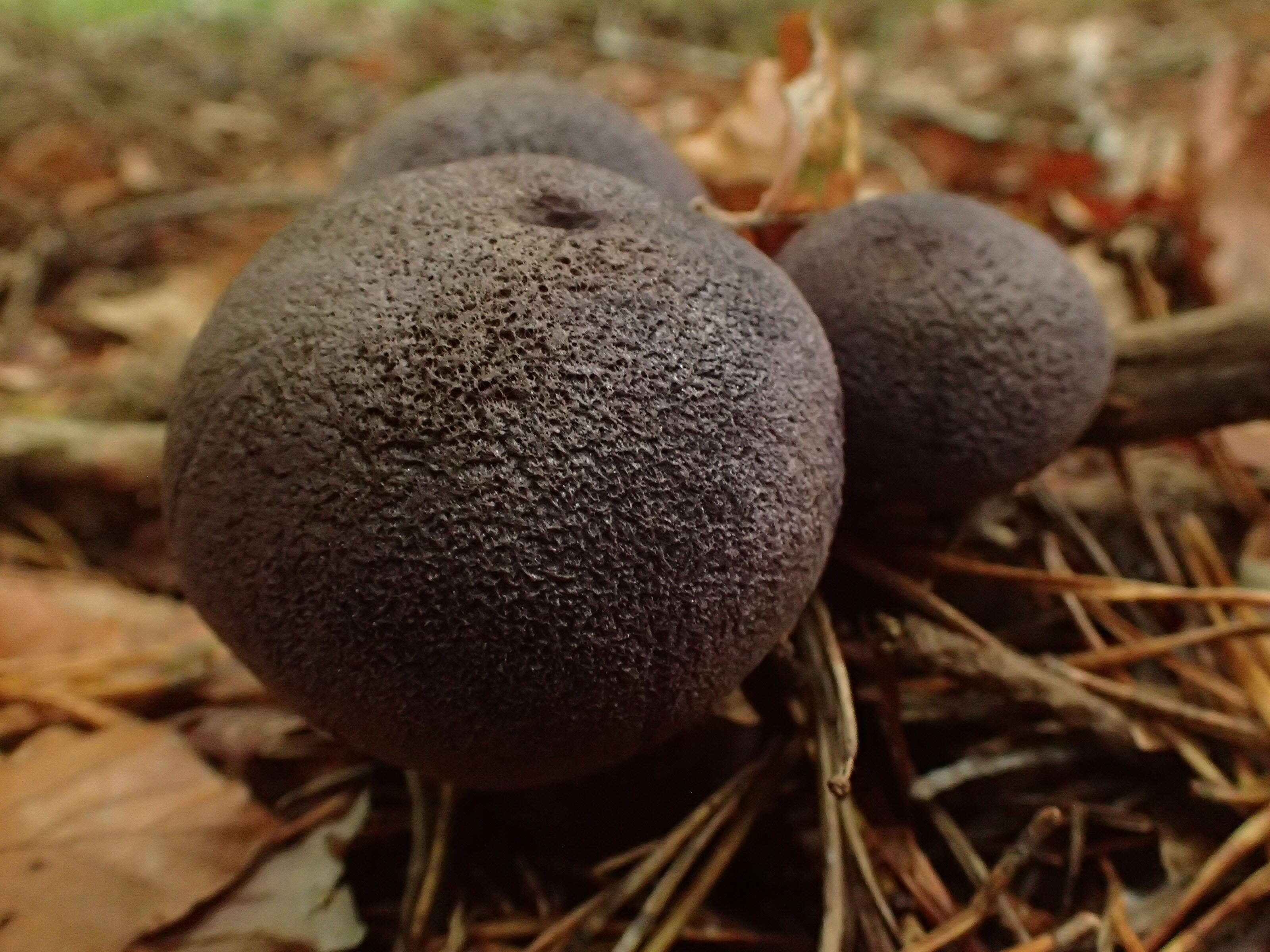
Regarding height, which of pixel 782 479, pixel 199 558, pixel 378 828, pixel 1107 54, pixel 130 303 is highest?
pixel 1107 54

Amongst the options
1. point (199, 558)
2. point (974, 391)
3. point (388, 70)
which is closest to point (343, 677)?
point (199, 558)

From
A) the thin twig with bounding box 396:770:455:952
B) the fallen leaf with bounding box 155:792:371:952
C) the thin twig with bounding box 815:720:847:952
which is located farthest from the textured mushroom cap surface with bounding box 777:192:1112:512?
the fallen leaf with bounding box 155:792:371:952

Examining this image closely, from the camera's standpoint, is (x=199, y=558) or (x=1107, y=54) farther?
(x=1107, y=54)

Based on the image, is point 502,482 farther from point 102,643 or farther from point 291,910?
point 102,643

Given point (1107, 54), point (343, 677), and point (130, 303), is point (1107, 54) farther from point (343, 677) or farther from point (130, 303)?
point (343, 677)

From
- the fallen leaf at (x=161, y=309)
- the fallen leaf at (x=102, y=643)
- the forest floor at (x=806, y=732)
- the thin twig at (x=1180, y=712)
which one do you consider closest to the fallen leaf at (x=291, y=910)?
the forest floor at (x=806, y=732)

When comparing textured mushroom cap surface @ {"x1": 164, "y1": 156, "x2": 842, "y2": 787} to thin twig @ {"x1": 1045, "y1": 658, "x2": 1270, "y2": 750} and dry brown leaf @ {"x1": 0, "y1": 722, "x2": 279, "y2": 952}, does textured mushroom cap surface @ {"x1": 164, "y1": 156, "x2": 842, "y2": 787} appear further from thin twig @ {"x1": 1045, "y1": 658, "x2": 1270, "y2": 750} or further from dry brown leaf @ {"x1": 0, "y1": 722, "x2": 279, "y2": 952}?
thin twig @ {"x1": 1045, "y1": 658, "x2": 1270, "y2": 750}

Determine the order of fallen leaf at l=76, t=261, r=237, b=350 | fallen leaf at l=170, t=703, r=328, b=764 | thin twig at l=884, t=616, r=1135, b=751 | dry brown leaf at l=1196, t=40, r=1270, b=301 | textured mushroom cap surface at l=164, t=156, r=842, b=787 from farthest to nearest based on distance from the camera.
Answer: fallen leaf at l=76, t=261, r=237, b=350 → dry brown leaf at l=1196, t=40, r=1270, b=301 → fallen leaf at l=170, t=703, r=328, b=764 → thin twig at l=884, t=616, r=1135, b=751 → textured mushroom cap surface at l=164, t=156, r=842, b=787
